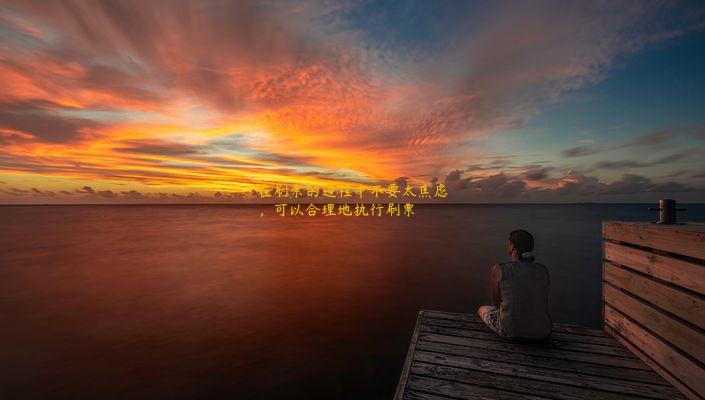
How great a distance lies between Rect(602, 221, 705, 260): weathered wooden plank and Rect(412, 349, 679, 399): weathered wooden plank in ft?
6.61

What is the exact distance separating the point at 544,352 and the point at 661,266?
89.8 inches

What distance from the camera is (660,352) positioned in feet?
15.3

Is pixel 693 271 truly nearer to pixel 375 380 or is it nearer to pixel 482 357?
pixel 482 357

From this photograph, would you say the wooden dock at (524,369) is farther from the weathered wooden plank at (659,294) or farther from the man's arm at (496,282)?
the weathered wooden plank at (659,294)

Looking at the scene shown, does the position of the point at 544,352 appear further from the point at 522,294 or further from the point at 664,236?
the point at 664,236

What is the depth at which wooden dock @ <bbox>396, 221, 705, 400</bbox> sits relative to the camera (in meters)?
4.23

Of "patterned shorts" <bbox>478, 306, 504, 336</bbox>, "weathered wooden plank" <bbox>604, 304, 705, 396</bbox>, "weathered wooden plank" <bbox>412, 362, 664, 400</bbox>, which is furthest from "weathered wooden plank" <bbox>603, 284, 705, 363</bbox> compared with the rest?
"patterned shorts" <bbox>478, 306, 504, 336</bbox>

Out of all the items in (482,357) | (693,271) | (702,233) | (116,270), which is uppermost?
(702,233)

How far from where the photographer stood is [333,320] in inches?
489

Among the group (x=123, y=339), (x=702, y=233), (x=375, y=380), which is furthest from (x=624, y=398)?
(x=123, y=339)

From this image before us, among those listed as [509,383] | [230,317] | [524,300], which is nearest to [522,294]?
[524,300]

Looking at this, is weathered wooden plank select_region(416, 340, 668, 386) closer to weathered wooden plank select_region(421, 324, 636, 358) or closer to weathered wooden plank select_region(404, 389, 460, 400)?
weathered wooden plank select_region(421, 324, 636, 358)

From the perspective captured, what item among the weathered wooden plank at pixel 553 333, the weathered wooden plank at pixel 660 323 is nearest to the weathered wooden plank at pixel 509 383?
the weathered wooden plank at pixel 660 323

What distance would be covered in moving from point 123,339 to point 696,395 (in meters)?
14.7
